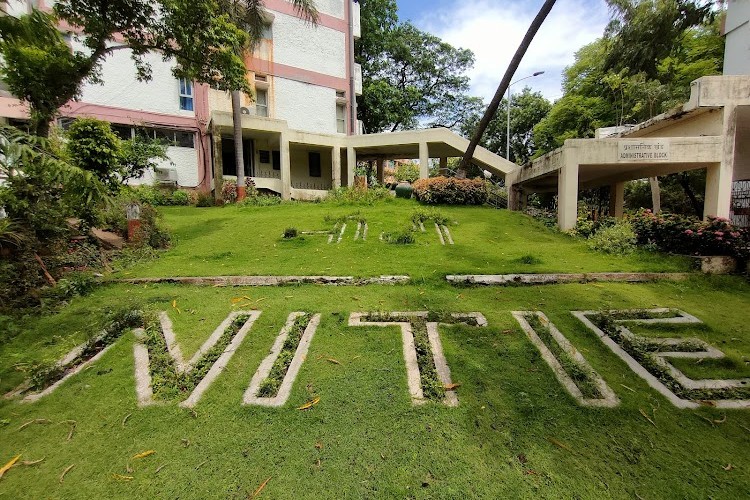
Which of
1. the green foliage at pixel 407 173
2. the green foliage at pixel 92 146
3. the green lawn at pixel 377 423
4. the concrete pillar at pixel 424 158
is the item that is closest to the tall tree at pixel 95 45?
the green foliage at pixel 92 146

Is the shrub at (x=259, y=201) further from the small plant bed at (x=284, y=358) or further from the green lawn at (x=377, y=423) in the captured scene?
the small plant bed at (x=284, y=358)

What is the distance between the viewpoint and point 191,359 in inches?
142

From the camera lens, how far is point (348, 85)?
67.6ft

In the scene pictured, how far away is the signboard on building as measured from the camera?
8.32m

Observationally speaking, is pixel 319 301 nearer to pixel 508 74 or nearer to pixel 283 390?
pixel 283 390

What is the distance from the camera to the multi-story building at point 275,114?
593 inches

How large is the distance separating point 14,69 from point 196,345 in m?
7.61

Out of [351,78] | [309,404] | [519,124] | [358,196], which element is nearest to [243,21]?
[351,78]

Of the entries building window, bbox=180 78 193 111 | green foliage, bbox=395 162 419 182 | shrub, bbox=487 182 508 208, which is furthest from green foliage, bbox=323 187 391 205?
green foliage, bbox=395 162 419 182

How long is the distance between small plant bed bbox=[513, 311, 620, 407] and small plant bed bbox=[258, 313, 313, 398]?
2.55 metres

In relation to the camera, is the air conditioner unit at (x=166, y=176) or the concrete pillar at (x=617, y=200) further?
the air conditioner unit at (x=166, y=176)

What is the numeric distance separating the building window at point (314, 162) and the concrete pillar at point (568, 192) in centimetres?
1430

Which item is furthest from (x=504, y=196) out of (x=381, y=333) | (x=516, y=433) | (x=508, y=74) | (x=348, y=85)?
(x=516, y=433)

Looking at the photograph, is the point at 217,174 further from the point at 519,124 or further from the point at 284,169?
the point at 519,124
